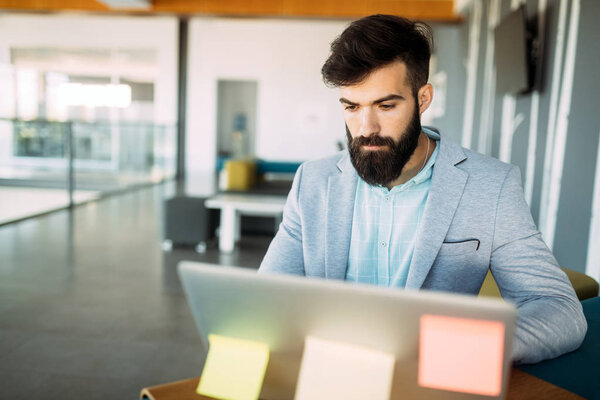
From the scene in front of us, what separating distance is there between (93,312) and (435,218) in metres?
2.61

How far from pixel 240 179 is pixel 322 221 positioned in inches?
177

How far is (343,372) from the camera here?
639 mm

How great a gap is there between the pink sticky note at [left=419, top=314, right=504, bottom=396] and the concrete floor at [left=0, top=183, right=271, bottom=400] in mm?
1876

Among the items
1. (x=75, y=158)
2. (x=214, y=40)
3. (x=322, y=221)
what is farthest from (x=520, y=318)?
(x=214, y=40)

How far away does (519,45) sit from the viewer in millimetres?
4141

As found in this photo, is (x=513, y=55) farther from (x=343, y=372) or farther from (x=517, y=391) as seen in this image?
(x=343, y=372)

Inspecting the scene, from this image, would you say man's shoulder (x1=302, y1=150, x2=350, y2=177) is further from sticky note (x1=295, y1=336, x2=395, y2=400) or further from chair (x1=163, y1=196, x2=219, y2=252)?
chair (x1=163, y1=196, x2=219, y2=252)

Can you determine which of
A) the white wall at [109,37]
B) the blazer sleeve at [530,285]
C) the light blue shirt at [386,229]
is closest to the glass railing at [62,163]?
the white wall at [109,37]

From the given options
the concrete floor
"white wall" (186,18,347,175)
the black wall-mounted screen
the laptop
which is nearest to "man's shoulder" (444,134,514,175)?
the laptop

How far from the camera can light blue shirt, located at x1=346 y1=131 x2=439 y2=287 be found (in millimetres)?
1293

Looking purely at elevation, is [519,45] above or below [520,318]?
above

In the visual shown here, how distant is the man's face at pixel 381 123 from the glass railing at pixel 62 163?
5506 mm

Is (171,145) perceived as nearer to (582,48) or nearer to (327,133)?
(327,133)

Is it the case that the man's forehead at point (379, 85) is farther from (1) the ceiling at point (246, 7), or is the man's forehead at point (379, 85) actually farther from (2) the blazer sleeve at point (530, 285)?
(1) the ceiling at point (246, 7)
